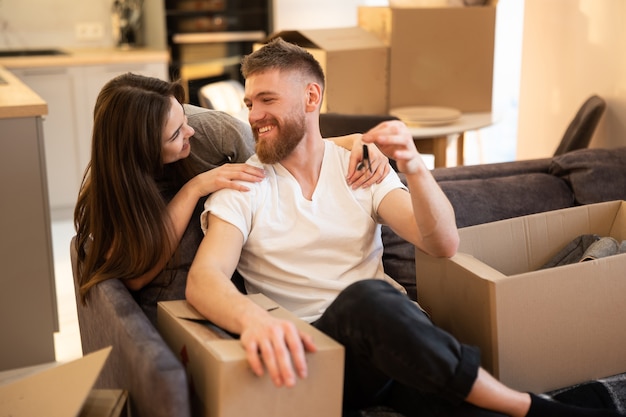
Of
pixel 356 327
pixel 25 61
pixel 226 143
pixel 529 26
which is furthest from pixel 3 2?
pixel 356 327

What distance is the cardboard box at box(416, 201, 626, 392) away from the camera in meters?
1.75

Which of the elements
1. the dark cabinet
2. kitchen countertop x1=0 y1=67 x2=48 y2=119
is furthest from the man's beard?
Result: the dark cabinet

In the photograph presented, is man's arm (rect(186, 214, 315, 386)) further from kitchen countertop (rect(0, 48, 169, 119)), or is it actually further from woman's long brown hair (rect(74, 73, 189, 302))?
kitchen countertop (rect(0, 48, 169, 119))

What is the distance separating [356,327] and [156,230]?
539mm

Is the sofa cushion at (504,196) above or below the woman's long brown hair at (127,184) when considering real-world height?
below

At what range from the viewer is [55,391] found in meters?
1.54

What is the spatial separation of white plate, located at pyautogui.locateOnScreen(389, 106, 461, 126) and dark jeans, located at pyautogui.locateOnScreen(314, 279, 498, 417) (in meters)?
1.71

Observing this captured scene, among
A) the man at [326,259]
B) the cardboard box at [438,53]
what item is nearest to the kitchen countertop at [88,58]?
the cardboard box at [438,53]

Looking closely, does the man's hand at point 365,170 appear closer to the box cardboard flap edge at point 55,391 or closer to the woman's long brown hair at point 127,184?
the woman's long brown hair at point 127,184

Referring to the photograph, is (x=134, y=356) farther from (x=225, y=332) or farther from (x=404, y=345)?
(x=404, y=345)

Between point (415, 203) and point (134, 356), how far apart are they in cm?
68

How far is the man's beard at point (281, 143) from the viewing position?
199 centimetres

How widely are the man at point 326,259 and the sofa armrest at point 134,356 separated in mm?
134

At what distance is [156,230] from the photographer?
1868 millimetres
